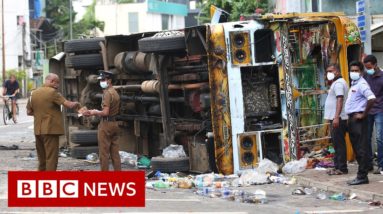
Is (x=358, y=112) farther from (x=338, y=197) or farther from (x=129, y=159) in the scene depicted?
(x=129, y=159)

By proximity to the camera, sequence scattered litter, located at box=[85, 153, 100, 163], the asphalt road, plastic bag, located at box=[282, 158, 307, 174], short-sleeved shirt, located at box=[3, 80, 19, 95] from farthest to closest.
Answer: short-sleeved shirt, located at box=[3, 80, 19, 95], scattered litter, located at box=[85, 153, 100, 163], plastic bag, located at box=[282, 158, 307, 174], the asphalt road

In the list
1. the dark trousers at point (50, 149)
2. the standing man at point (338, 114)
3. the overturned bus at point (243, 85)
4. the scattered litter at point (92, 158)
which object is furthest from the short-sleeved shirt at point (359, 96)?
the scattered litter at point (92, 158)

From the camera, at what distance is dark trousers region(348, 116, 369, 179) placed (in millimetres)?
10664

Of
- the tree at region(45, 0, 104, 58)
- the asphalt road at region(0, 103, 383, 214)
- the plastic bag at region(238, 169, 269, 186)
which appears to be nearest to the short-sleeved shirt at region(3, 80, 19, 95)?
the asphalt road at region(0, 103, 383, 214)

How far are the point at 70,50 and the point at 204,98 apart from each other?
15.4 ft

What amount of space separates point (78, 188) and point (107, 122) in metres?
4.48

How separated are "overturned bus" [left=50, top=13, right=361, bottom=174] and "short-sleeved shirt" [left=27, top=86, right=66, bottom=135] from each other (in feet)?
6.70

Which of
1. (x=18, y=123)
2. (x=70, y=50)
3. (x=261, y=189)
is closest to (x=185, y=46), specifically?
(x=261, y=189)

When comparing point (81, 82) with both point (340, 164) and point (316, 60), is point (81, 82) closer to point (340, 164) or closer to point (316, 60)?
point (316, 60)

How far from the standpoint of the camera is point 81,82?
16.8m

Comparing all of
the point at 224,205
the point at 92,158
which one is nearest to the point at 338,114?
the point at 224,205

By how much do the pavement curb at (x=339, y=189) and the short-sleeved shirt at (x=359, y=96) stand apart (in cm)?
118

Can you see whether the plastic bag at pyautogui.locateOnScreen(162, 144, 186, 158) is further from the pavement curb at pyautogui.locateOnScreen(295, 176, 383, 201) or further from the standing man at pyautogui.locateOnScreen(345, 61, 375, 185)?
the standing man at pyautogui.locateOnScreen(345, 61, 375, 185)

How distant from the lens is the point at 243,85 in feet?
41.1
